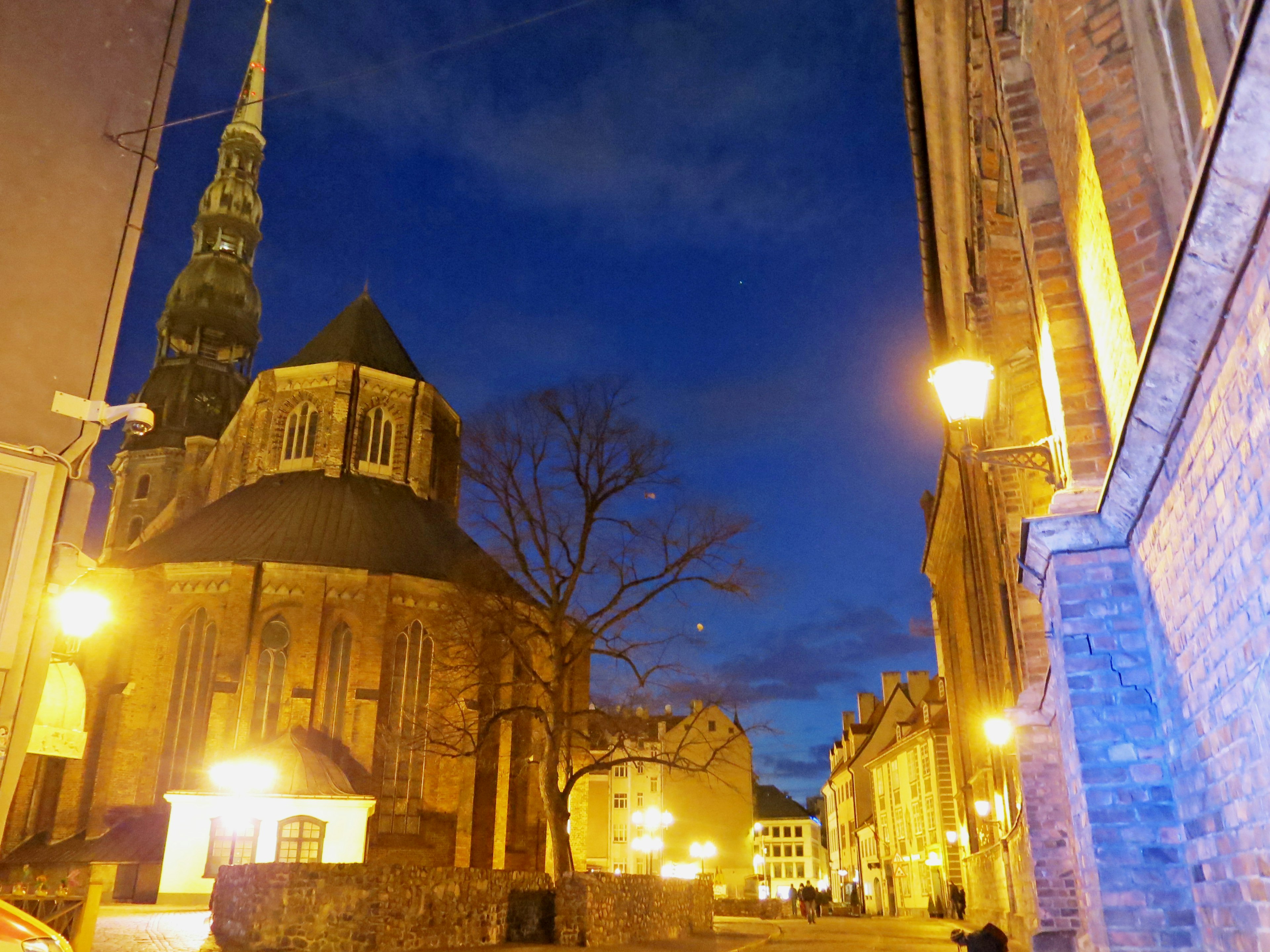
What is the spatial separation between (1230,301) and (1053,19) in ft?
11.5

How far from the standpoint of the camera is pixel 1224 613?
350cm

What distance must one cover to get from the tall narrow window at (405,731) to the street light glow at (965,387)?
2483 cm

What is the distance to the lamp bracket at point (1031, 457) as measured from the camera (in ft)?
22.1

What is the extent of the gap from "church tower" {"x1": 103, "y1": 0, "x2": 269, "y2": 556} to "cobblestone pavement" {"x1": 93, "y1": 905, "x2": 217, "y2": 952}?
30.8 metres

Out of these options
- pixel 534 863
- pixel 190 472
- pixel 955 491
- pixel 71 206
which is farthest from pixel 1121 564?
pixel 190 472

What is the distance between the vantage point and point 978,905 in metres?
22.5

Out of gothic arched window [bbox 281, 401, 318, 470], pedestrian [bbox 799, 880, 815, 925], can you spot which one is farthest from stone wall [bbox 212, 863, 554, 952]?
gothic arched window [bbox 281, 401, 318, 470]

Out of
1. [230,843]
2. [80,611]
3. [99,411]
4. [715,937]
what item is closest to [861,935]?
[715,937]

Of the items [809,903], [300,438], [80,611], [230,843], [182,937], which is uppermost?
[300,438]

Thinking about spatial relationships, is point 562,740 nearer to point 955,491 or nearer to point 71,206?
point 955,491

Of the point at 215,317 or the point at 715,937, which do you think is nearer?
the point at 715,937

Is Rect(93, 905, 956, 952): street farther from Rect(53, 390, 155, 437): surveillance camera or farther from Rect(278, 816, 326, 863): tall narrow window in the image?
Rect(53, 390, 155, 437): surveillance camera

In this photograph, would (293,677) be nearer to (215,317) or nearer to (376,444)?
(376,444)

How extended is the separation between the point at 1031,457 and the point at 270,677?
30886 millimetres
